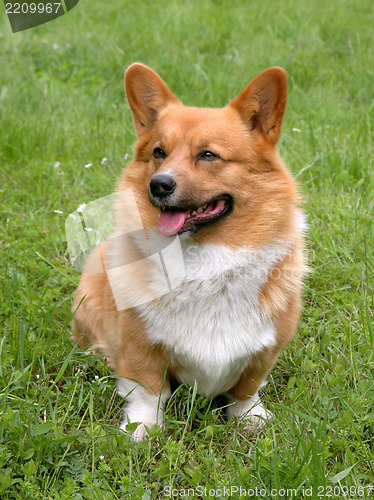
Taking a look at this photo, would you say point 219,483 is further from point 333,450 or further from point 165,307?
point 165,307

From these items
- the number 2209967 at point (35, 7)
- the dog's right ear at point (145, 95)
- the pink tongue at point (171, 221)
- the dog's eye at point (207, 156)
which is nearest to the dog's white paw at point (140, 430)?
the pink tongue at point (171, 221)

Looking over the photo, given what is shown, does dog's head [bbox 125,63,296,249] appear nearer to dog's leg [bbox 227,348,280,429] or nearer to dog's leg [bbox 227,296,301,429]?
dog's leg [bbox 227,296,301,429]

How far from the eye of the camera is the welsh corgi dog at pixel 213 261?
7.84 ft

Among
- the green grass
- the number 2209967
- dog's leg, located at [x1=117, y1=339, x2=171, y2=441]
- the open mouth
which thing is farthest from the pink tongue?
the number 2209967

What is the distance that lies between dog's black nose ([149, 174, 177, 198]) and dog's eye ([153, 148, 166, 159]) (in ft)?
0.92

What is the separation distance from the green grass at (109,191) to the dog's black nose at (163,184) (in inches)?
33.6

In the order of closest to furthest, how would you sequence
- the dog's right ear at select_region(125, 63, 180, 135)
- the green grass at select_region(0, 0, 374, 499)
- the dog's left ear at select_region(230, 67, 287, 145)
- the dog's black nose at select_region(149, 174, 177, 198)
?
1. the green grass at select_region(0, 0, 374, 499)
2. the dog's black nose at select_region(149, 174, 177, 198)
3. the dog's left ear at select_region(230, 67, 287, 145)
4. the dog's right ear at select_region(125, 63, 180, 135)

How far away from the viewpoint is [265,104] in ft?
8.27

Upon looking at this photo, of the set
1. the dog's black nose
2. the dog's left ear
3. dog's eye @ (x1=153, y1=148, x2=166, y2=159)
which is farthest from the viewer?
dog's eye @ (x1=153, y1=148, x2=166, y2=159)

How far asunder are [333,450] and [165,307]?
906 mm

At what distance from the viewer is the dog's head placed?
2395 mm

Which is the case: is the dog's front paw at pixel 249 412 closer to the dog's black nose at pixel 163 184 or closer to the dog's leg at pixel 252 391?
the dog's leg at pixel 252 391

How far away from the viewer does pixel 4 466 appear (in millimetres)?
2088

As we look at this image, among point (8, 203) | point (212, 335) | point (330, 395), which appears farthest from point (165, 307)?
point (8, 203)
